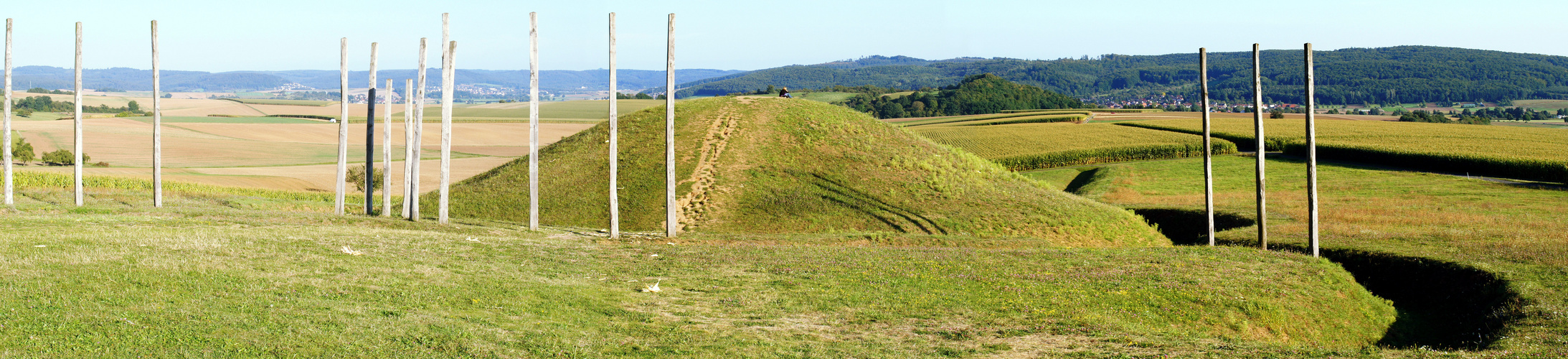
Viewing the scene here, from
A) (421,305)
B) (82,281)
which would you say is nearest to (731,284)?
(421,305)

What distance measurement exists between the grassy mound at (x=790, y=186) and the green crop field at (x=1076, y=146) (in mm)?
25512

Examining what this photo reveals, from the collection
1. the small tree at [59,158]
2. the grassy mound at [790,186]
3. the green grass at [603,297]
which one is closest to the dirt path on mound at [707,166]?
the grassy mound at [790,186]

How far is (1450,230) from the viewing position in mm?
25531

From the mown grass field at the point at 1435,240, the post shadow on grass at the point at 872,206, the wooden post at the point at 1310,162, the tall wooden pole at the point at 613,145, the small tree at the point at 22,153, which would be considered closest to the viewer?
the mown grass field at the point at 1435,240

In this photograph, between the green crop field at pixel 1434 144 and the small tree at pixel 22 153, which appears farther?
the small tree at pixel 22 153

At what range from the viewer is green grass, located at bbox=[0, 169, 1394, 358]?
31.7ft

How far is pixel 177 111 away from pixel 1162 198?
141 meters

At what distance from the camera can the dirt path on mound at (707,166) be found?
28891 millimetres

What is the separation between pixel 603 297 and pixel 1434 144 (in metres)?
65.2

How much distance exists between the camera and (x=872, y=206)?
29688 millimetres

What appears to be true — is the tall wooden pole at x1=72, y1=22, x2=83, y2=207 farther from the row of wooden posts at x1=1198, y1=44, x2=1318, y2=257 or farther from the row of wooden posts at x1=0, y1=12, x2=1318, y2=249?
the row of wooden posts at x1=1198, y1=44, x2=1318, y2=257

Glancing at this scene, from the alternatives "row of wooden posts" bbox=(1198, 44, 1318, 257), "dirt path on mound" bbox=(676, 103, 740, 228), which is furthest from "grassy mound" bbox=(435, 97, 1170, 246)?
"row of wooden posts" bbox=(1198, 44, 1318, 257)

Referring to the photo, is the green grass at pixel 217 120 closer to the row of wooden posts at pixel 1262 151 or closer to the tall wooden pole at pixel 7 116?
the tall wooden pole at pixel 7 116

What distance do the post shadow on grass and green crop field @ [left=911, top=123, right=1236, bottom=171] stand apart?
30874 mm
